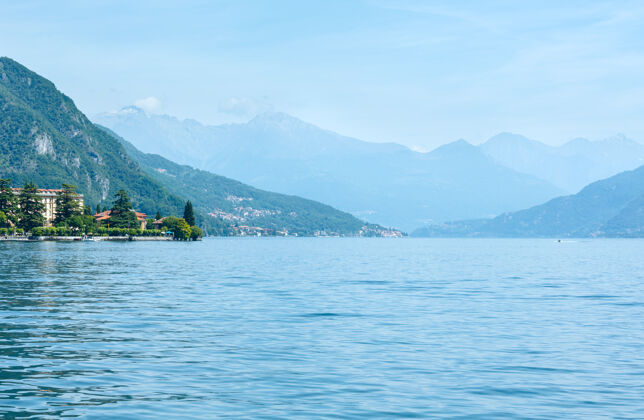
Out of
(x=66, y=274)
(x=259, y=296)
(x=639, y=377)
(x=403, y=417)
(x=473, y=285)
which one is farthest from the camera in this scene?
(x=66, y=274)

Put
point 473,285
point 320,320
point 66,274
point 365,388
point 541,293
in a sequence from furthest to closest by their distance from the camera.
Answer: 1. point 66,274
2. point 473,285
3. point 541,293
4. point 320,320
5. point 365,388

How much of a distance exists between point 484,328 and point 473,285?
34.7 m

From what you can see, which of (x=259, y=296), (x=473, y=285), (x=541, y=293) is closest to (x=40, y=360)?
(x=259, y=296)

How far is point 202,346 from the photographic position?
1339 inches

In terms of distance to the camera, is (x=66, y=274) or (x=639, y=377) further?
(x=66, y=274)

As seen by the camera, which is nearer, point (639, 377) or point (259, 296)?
point (639, 377)

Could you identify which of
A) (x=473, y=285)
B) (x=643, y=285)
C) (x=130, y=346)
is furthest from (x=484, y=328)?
(x=643, y=285)

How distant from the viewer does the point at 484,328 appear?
41656 millimetres

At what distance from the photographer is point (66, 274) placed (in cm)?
8212

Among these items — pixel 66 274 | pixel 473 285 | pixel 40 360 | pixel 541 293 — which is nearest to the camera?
pixel 40 360

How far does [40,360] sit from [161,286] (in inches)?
1542

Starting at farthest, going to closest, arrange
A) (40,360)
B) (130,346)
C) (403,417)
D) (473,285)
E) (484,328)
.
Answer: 1. (473,285)
2. (484,328)
3. (130,346)
4. (40,360)
5. (403,417)

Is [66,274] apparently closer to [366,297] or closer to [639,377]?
[366,297]

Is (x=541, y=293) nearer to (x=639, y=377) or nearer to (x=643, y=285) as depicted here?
(x=643, y=285)
